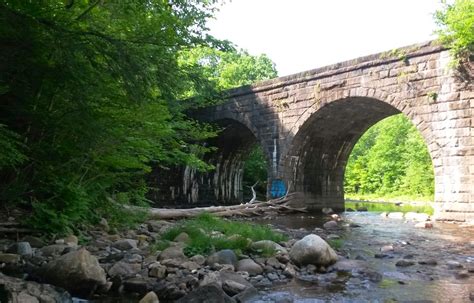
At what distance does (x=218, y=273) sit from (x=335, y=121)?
1118cm

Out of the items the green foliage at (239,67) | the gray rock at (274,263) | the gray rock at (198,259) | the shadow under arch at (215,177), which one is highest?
the green foliage at (239,67)

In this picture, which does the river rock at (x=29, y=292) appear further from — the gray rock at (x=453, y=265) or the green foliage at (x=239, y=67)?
the green foliage at (x=239, y=67)

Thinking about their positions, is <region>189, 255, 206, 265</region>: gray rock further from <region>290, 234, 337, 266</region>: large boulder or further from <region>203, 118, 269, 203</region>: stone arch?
<region>203, 118, 269, 203</region>: stone arch

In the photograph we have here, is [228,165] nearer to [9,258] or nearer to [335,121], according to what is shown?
[335,121]

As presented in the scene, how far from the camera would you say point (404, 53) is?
36.9ft

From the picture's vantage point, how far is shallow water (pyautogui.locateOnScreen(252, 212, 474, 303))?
4156 mm

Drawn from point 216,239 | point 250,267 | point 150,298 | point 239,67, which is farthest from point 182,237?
point 239,67

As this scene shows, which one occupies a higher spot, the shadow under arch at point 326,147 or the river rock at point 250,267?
→ the shadow under arch at point 326,147

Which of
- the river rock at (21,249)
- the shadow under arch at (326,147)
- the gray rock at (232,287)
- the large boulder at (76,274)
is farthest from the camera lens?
the shadow under arch at (326,147)

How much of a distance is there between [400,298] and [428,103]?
7674mm

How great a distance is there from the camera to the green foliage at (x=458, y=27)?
929 centimetres

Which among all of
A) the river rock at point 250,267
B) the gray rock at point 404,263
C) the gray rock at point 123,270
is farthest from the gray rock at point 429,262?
the gray rock at point 123,270

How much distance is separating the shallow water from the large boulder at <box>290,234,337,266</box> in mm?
480

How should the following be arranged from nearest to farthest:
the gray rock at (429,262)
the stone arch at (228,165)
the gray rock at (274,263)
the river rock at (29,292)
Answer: the river rock at (29,292) → the gray rock at (274,263) → the gray rock at (429,262) → the stone arch at (228,165)
